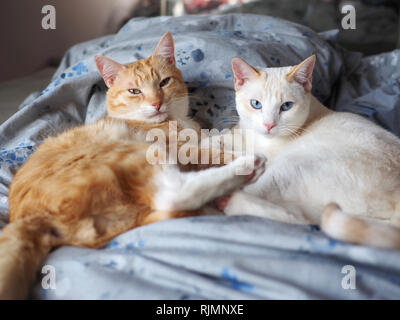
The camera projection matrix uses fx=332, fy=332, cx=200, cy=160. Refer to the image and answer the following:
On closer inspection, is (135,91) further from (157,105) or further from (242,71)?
(242,71)

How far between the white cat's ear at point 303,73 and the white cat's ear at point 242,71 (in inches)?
5.2

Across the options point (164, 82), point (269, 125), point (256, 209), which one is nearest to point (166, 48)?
point (164, 82)

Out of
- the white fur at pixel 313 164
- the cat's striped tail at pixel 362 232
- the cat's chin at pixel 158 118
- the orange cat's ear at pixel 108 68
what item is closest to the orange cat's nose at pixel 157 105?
the cat's chin at pixel 158 118

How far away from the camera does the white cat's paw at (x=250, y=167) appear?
98 centimetres

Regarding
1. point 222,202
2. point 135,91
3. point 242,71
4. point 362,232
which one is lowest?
point 222,202

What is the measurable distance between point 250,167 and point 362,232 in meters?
0.36

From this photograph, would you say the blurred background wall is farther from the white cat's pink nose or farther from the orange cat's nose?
the white cat's pink nose

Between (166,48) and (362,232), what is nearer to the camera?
(362,232)

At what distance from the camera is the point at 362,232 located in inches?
29.2

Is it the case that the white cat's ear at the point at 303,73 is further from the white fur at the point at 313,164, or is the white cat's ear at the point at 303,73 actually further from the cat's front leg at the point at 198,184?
the cat's front leg at the point at 198,184

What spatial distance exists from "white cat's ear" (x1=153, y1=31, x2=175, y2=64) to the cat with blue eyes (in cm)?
34

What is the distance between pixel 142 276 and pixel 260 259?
0.27 m

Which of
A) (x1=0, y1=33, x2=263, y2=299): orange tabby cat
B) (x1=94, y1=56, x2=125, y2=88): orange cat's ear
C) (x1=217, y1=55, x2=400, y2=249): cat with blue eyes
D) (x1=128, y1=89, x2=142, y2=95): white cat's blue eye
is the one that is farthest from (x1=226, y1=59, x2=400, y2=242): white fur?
(x1=94, y1=56, x2=125, y2=88): orange cat's ear
